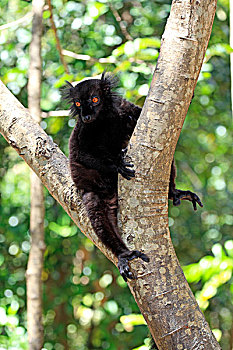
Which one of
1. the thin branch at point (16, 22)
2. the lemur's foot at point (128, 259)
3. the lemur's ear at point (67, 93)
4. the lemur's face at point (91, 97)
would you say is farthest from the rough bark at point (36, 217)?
the lemur's foot at point (128, 259)

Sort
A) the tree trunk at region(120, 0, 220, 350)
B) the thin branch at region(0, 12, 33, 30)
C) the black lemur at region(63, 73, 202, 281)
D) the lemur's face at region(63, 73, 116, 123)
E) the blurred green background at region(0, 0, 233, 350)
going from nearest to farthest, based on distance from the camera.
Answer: the tree trunk at region(120, 0, 220, 350) < the black lemur at region(63, 73, 202, 281) < the lemur's face at region(63, 73, 116, 123) < the thin branch at region(0, 12, 33, 30) < the blurred green background at region(0, 0, 233, 350)

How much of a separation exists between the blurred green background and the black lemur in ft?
4.39

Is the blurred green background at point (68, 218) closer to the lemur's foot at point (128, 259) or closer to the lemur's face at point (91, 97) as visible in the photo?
the lemur's face at point (91, 97)

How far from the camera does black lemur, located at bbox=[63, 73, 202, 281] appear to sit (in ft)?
6.31

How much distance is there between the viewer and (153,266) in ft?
5.07

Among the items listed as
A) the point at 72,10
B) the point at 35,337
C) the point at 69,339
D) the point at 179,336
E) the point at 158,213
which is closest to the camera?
the point at 179,336

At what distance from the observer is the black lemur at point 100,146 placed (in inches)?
75.8

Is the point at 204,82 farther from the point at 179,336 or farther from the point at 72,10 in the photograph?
the point at 179,336

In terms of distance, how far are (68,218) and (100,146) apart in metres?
1.88

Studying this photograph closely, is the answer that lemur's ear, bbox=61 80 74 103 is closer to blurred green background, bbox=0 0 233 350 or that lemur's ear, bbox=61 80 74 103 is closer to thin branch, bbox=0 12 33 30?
thin branch, bbox=0 12 33 30

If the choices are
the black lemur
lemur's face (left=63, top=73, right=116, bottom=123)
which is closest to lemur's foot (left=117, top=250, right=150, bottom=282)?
the black lemur

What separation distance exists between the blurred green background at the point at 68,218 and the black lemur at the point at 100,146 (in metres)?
1.34

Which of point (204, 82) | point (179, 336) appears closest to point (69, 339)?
point (204, 82)

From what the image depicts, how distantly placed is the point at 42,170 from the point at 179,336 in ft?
2.96
